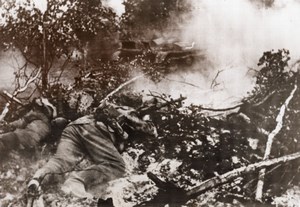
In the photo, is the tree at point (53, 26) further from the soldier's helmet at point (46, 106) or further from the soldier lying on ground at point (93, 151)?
the soldier lying on ground at point (93, 151)

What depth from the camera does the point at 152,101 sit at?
4.42m

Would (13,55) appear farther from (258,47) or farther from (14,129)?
(258,47)

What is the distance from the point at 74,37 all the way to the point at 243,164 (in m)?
2.18

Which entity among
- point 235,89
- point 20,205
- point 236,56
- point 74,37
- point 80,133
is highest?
point 74,37

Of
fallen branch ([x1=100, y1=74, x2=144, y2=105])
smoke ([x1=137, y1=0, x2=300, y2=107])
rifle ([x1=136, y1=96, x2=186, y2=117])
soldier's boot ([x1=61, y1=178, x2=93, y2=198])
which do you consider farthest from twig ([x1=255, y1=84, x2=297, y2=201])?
soldier's boot ([x1=61, y1=178, x2=93, y2=198])

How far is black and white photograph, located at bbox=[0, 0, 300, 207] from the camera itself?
4.30 metres

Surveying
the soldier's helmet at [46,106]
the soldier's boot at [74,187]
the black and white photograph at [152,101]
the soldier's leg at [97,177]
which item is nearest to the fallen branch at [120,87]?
the black and white photograph at [152,101]

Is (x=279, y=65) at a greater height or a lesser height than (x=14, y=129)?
greater

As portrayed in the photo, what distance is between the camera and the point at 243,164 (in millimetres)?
4375

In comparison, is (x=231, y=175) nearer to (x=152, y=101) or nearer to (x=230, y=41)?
(x=152, y=101)

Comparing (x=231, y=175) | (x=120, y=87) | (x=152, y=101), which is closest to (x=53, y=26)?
(x=120, y=87)

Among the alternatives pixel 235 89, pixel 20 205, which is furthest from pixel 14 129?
pixel 235 89

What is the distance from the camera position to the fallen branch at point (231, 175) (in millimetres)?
4293

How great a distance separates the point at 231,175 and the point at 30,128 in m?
2.09
